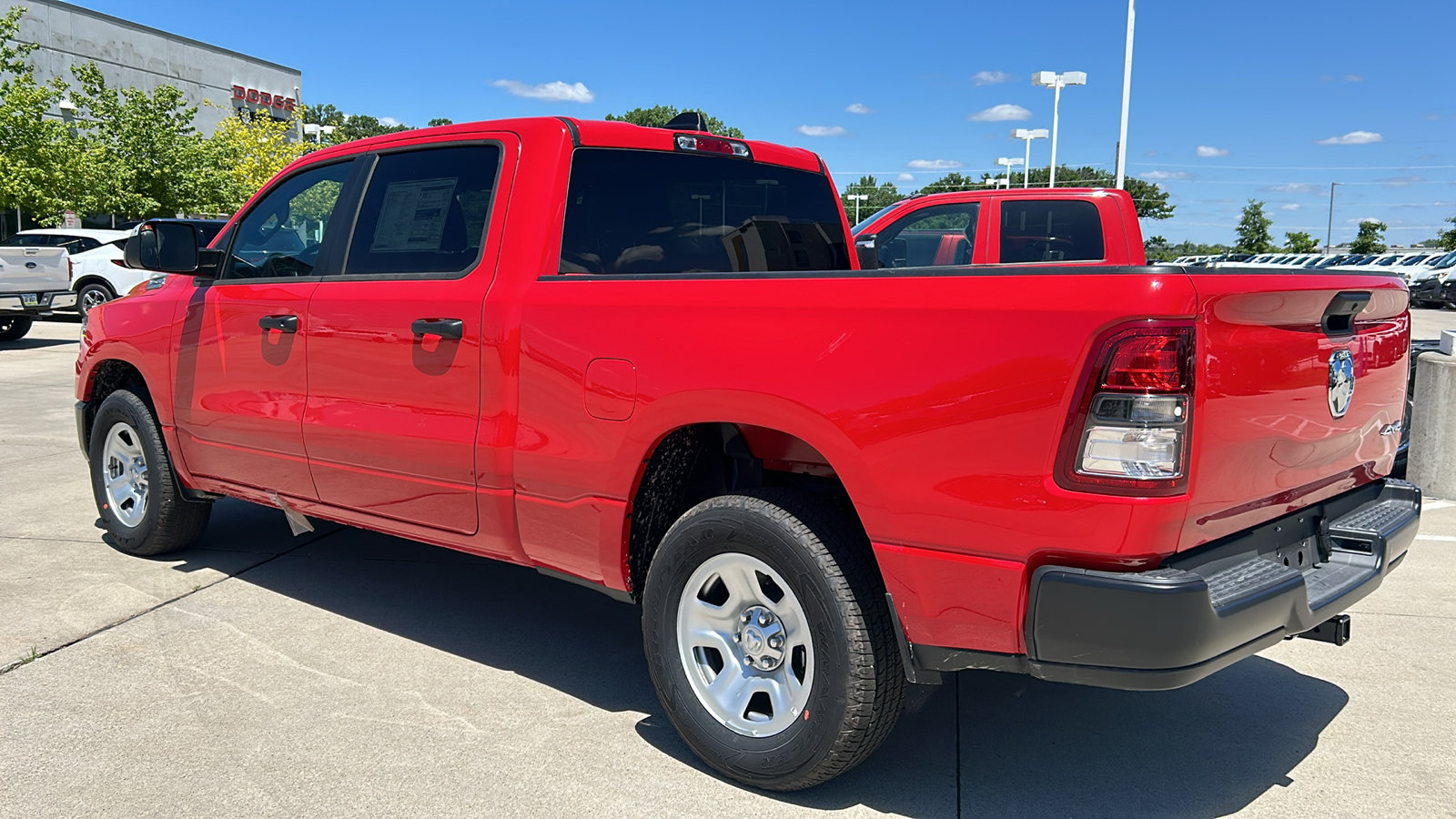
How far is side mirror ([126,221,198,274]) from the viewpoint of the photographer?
474 centimetres

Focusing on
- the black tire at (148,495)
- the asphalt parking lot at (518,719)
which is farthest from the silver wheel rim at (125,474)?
the asphalt parking lot at (518,719)

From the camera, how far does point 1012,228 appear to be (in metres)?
7.97

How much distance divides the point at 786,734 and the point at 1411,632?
306cm

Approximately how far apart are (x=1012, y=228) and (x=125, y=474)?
19.0 ft

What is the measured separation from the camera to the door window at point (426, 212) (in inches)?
155

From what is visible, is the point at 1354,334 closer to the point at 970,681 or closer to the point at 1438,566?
the point at 970,681

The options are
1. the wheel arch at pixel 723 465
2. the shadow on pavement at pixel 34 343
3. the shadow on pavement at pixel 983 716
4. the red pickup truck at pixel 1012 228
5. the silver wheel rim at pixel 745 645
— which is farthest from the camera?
the shadow on pavement at pixel 34 343

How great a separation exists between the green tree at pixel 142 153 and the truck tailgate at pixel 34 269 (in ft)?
37.3

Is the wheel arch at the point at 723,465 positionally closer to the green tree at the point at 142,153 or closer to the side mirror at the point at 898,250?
the side mirror at the point at 898,250

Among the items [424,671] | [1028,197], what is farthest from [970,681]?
[1028,197]

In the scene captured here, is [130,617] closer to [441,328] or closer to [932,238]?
[441,328]

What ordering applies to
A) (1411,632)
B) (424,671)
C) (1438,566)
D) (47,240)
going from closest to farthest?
(424,671)
(1411,632)
(1438,566)
(47,240)

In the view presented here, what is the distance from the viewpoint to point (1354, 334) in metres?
3.12

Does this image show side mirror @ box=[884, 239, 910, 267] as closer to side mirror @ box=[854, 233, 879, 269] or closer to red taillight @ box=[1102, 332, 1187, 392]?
side mirror @ box=[854, 233, 879, 269]
